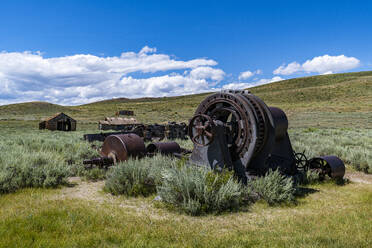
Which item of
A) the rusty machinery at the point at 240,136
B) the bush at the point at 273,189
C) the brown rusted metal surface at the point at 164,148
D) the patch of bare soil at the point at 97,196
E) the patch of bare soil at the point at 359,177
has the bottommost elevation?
the patch of bare soil at the point at 359,177

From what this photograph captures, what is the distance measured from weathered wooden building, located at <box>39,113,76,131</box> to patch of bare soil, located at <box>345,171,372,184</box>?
3361 centimetres

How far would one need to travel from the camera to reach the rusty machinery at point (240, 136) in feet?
22.5

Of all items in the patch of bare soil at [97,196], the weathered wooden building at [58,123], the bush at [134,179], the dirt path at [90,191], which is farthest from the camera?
the weathered wooden building at [58,123]

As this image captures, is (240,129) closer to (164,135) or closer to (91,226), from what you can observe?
(91,226)

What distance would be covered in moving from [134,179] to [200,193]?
1999 mm

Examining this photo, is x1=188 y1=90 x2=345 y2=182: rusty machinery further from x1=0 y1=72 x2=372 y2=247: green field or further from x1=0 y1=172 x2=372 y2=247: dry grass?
x1=0 y1=172 x2=372 y2=247: dry grass

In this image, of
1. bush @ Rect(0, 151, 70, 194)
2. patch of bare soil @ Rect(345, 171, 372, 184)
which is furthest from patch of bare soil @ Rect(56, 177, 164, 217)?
patch of bare soil @ Rect(345, 171, 372, 184)

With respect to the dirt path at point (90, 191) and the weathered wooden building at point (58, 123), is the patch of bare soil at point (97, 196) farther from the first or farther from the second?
the weathered wooden building at point (58, 123)

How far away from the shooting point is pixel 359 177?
909 cm

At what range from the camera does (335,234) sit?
4375mm

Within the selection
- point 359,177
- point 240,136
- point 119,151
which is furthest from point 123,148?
point 359,177

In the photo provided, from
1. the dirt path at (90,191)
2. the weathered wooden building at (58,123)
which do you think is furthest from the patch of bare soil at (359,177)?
the weathered wooden building at (58,123)

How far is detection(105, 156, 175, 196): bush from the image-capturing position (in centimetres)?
670

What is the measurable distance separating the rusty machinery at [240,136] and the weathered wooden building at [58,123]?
32.1 meters
